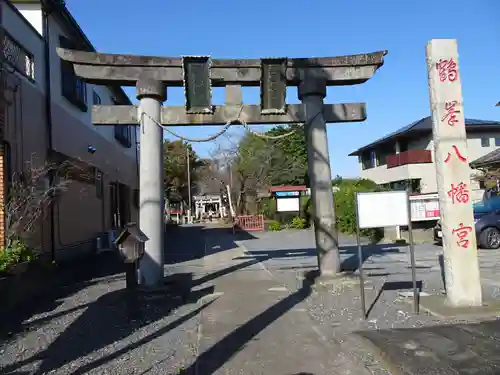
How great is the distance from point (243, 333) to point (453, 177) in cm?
390

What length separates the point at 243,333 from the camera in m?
6.22

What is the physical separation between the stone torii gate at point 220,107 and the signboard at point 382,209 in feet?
8.51

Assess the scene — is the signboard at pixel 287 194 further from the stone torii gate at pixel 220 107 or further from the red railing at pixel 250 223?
the stone torii gate at pixel 220 107

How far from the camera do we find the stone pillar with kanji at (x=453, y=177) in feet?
23.2

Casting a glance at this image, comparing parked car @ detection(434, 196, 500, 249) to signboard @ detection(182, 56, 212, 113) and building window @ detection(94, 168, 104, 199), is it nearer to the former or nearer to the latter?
signboard @ detection(182, 56, 212, 113)

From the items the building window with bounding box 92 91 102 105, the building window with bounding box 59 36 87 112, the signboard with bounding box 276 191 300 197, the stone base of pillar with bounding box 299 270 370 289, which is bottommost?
the stone base of pillar with bounding box 299 270 370 289

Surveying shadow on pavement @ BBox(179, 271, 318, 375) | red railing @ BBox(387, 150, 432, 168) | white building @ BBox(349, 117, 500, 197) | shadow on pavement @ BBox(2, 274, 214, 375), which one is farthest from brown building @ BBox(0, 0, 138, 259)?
white building @ BBox(349, 117, 500, 197)

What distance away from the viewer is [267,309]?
299 inches

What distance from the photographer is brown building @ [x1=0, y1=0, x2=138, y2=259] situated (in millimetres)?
9789

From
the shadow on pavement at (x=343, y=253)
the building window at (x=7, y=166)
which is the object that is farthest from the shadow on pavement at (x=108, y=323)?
the shadow on pavement at (x=343, y=253)

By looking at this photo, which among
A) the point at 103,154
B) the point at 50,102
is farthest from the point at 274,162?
the point at 50,102

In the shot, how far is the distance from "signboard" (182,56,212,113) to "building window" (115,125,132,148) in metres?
11.5

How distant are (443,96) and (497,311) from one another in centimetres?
326

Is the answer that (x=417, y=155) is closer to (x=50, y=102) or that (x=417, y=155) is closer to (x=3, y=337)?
(x=50, y=102)
